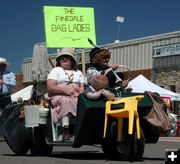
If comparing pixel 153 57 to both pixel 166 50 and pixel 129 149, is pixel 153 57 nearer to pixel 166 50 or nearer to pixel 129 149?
pixel 166 50

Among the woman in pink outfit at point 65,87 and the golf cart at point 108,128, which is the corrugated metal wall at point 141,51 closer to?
the woman in pink outfit at point 65,87

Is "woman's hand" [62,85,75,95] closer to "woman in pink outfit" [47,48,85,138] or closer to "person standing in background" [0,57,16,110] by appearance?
"woman in pink outfit" [47,48,85,138]

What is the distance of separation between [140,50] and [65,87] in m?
28.9

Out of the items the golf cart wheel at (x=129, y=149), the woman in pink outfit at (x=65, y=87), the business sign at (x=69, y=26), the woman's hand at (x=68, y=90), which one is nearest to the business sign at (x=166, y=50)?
the business sign at (x=69, y=26)

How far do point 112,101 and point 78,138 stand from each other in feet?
2.29

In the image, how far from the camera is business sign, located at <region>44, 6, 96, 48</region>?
501 inches

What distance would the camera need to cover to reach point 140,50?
36.7 metres

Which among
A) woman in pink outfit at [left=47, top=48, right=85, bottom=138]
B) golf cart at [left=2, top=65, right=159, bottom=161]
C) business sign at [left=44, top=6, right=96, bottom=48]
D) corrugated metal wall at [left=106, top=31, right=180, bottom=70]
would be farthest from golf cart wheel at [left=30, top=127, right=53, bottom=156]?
corrugated metal wall at [left=106, top=31, right=180, bottom=70]

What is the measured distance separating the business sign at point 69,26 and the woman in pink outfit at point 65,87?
4054 mm

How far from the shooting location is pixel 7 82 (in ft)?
39.9

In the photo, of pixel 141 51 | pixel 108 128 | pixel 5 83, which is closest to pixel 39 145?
pixel 108 128

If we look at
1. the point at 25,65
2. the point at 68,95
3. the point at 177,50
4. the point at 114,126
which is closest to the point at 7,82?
the point at 68,95

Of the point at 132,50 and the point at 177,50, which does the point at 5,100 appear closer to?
the point at 177,50

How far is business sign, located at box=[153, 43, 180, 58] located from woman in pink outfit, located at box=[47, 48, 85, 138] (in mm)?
25773
